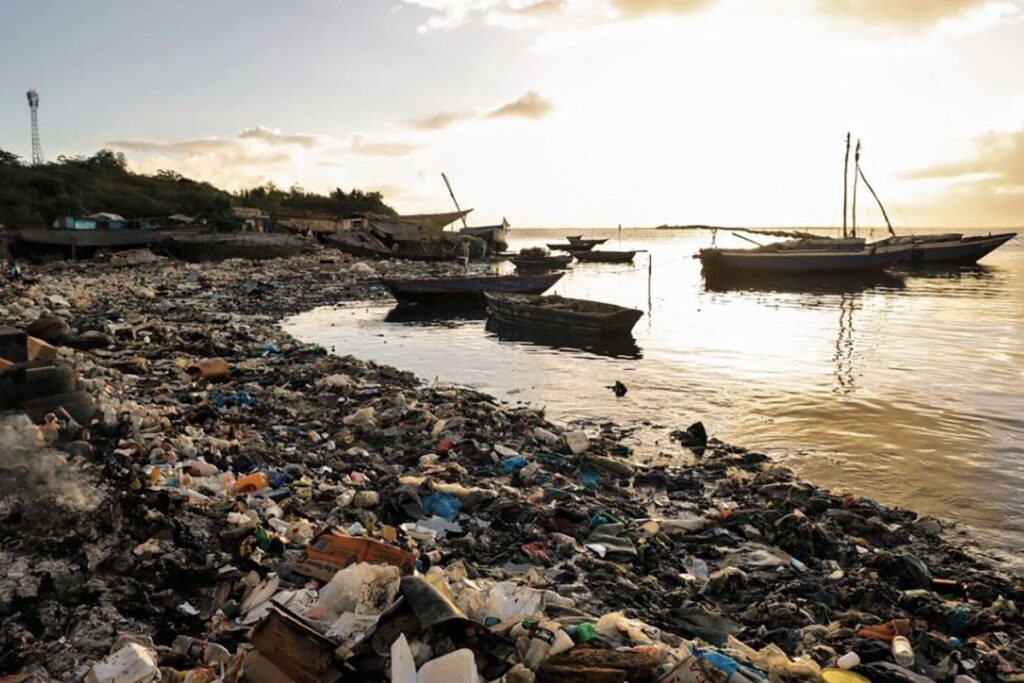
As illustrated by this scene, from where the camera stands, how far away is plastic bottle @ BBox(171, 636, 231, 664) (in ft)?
9.27

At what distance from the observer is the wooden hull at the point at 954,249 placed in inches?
1742

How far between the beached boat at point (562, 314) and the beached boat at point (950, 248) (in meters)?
34.8

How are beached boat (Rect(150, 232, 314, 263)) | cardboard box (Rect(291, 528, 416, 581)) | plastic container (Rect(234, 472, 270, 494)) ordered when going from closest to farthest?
1. cardboard box (Rect(291, 528, 416, 581))
2. plastic container (Rect(234, 472, 270, 494))
3. beached boat (Rect(150, 232, 314, 263))

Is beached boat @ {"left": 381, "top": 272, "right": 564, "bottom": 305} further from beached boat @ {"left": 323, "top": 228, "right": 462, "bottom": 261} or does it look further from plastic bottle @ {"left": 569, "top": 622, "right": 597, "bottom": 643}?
plastic bottle @ {"left": 569, "top": 622, "right": 597, "bottom": 643}

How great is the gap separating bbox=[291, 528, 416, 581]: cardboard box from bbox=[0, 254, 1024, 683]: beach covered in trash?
0.04 feet

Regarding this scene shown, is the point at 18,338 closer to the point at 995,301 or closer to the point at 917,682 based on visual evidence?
the point at 917,682

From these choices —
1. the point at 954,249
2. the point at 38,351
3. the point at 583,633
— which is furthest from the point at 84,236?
the point at 954,249

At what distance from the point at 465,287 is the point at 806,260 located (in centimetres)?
2396

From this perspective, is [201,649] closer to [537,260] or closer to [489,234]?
[537,260]

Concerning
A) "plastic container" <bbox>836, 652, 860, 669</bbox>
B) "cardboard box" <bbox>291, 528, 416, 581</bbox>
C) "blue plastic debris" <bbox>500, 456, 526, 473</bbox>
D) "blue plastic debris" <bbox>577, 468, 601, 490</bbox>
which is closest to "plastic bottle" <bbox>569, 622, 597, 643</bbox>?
"cardboard box" <bbox>291, 528, 416, 581</bbox>

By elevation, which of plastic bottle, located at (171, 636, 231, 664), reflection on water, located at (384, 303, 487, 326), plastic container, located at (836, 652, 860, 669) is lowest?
plastic container, located at (836, 652, 860, 669)

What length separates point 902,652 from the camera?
11.6 ft

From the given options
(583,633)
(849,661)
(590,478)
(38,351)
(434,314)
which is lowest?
(590,478)

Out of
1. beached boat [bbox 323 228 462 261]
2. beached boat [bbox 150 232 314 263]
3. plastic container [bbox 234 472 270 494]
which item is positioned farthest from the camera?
beached boat [bbox 323 228 462 261]
